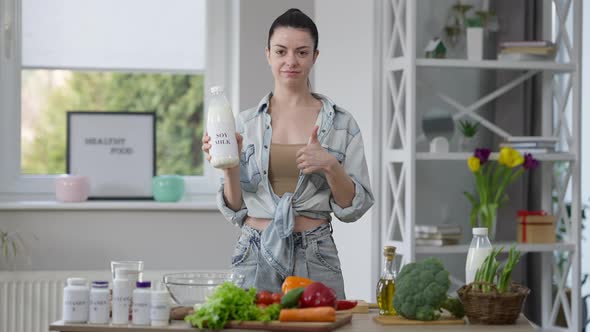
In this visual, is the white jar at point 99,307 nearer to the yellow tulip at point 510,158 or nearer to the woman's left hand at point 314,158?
the woman's left hand at point 314,158

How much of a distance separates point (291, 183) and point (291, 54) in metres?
0.39

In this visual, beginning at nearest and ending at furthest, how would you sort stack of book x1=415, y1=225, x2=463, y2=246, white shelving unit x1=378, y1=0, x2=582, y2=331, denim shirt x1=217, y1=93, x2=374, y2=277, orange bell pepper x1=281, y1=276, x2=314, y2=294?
orange bell pepper x1=281, y1=276, x2=314, y2=294, denim shirt x1=217, y1=93, x2=374, y2=277, white shelving unit x1=378, y1=0, x2=582, y2=331, stack of book x1=415, y1=225, x2=463, y2=246

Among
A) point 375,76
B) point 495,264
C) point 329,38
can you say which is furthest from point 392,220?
point 495,264

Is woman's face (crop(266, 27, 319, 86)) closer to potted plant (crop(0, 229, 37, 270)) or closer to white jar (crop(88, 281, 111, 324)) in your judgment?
white jar (crop(88, 281, 111, 324))

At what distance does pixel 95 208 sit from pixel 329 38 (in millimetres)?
1379

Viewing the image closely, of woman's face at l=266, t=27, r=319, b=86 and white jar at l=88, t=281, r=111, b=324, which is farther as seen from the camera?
woman's face at l=266, t=27, r=319, b=86

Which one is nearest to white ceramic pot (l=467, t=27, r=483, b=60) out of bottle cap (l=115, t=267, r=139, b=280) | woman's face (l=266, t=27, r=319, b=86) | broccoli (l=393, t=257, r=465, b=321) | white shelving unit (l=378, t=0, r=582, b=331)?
white shelving unit (l=378, t=0, r=582, b=331)

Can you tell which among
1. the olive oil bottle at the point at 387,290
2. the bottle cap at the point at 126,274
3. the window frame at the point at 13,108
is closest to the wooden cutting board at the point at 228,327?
the bottle cap at the point at 126,274

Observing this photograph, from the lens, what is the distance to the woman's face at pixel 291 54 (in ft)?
9.70

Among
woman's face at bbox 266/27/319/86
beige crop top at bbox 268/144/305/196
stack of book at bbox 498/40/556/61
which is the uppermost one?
stack of book at bbox 498/40/556/61

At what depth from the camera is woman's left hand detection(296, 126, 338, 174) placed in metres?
2.83

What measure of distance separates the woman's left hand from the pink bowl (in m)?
2.15

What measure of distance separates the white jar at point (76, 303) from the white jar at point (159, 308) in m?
0.16

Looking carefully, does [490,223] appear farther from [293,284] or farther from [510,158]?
[293,284]
